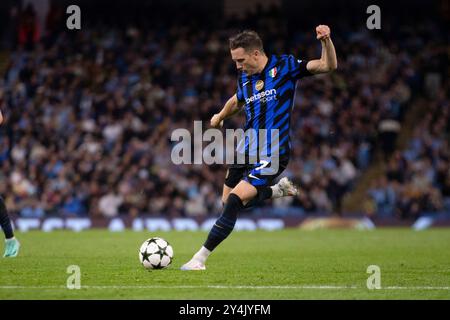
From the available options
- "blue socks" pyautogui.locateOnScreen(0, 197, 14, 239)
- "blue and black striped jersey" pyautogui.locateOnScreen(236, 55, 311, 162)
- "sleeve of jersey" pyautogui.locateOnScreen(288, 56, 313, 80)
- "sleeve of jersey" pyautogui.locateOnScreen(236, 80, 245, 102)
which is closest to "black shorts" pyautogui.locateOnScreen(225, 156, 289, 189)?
"blue and black striped jersey" pyautogui.locateOnScreen(236, 55, 311, 162)

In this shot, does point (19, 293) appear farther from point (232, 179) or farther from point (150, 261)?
point (232, 179)

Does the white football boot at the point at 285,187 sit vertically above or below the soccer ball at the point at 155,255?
above

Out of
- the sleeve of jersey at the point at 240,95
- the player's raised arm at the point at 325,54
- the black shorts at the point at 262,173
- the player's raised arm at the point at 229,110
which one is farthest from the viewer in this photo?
the player's raised arm at the point at 229,110

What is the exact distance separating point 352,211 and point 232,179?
1573 centimetres

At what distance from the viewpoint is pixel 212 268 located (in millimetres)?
10391

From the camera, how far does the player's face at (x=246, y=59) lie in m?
9.70

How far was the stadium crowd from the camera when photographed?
23.7 meters

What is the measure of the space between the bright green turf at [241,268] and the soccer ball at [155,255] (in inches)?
5.4

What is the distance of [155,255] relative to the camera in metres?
9.90

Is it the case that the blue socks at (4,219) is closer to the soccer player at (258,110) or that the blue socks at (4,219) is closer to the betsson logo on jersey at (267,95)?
Answer: the soccer player at (258,110)

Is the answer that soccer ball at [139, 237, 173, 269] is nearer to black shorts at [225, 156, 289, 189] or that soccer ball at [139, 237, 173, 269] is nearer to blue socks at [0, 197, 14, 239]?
black shorts at [225, 156, 289, 189]

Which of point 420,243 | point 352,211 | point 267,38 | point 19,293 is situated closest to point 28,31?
point 267,38

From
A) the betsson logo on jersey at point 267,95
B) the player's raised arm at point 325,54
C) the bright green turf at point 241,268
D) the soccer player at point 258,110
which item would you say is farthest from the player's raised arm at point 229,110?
the bright green turf at point 241,268

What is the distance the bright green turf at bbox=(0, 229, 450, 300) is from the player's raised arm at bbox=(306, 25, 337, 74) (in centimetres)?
244
